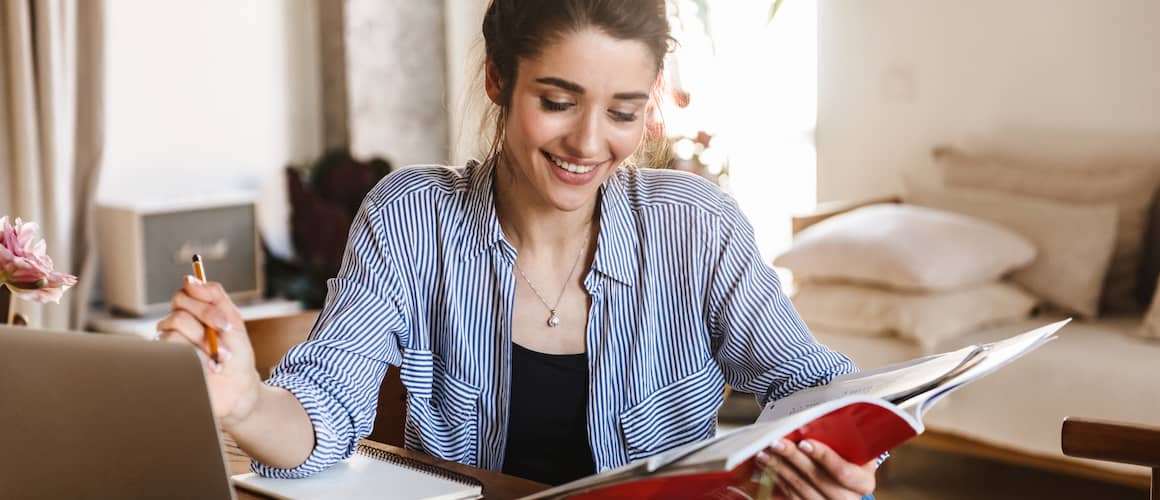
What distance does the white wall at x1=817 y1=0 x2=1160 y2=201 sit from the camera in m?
3.30

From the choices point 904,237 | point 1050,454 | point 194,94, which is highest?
point 194,94

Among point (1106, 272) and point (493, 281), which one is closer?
point (493, 281)

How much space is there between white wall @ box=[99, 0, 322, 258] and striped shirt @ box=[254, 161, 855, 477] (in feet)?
8.85

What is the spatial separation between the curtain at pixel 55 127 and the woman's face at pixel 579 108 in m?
2.55

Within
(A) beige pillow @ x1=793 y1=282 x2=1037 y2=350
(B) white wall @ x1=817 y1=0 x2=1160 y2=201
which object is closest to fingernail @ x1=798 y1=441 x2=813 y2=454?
(A) beige pillow @ x1=793 y1=282 x2=1037 y2=350

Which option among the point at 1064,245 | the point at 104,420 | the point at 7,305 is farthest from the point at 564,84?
the point at 1064,245

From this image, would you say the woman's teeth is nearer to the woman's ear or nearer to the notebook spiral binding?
the woman's ear

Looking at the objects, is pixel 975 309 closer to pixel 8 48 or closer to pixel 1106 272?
pixel 1106 272

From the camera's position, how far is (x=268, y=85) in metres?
4.34

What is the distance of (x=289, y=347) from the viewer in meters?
1.72

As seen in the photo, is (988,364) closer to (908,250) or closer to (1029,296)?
(908,250)

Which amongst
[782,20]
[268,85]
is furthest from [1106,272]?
[268,85]

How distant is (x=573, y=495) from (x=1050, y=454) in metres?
2.20

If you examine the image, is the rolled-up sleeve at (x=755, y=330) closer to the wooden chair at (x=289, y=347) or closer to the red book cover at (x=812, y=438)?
the red book cover at (x=812, y=438)
